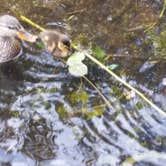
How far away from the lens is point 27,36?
131 inches

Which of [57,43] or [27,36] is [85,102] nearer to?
[57,43]

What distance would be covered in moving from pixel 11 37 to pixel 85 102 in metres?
0.77

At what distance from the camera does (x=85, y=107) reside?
294 cm

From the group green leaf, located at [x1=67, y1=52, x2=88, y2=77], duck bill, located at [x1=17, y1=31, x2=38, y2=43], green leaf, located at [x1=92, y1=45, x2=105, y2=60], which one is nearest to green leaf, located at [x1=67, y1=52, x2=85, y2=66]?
green leaf, located at [x1=67, y1=52, x2=88, y2=77]

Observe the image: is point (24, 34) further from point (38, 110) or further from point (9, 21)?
point (38, 110)

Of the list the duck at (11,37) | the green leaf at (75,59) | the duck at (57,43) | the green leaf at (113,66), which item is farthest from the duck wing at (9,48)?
the green leaf at (113,66)

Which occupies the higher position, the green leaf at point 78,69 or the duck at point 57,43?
the duck at point 57,43

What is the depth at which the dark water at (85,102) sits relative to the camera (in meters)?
2.71

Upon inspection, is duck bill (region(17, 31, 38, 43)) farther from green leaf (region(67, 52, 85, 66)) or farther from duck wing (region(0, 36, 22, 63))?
green leaf (region(67, 52, 85, 66))

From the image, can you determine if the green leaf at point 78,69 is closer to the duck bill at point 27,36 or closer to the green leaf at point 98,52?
the green leaf at point 98,52

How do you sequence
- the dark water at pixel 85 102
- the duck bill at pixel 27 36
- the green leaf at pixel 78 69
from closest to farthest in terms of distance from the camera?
the dark water at pixel 85 102
the green leaf at pixel 78 69
the duck bill at pixel 27 36

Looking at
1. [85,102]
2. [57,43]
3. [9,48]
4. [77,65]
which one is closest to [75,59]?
[77,65]

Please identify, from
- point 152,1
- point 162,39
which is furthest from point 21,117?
point 152,1

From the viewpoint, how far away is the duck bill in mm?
3298
